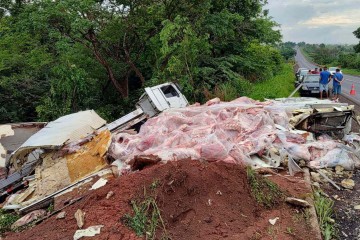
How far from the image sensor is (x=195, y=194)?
5.06 meters

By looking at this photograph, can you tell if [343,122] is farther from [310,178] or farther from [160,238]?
[160,238]

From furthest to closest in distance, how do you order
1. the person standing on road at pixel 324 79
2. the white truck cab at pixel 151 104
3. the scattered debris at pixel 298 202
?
the person standing on road at pixel 324 79
the white truck cab at pixel 151 104
the scattered debris at pixel 298 202

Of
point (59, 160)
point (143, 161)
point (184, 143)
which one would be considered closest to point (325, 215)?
point (184, 143)

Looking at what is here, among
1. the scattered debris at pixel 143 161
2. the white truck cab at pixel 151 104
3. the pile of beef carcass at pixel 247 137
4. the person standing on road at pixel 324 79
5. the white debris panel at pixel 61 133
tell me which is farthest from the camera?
the person standing on road at pixel 324 79

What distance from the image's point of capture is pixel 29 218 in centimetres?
603

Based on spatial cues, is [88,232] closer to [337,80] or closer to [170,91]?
[170,91]

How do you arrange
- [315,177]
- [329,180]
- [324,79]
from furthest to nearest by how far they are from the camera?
[324,79], [315,177], [329,180]

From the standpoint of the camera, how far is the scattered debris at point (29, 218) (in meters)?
5.92

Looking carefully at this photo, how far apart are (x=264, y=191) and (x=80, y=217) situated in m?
2.78

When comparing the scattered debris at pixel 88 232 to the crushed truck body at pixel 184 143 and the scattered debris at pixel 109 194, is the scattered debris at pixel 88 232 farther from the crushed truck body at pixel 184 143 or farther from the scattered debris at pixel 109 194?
the crushed truck body at pixel 184 143

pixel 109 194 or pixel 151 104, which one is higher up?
pixel 151 104

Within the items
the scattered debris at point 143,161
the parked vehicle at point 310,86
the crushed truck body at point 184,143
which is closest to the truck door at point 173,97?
the crushed truck body at point 184,143

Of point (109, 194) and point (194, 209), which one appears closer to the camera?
point (194, 209)

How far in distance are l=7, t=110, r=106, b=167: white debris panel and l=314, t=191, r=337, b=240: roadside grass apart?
520cm
